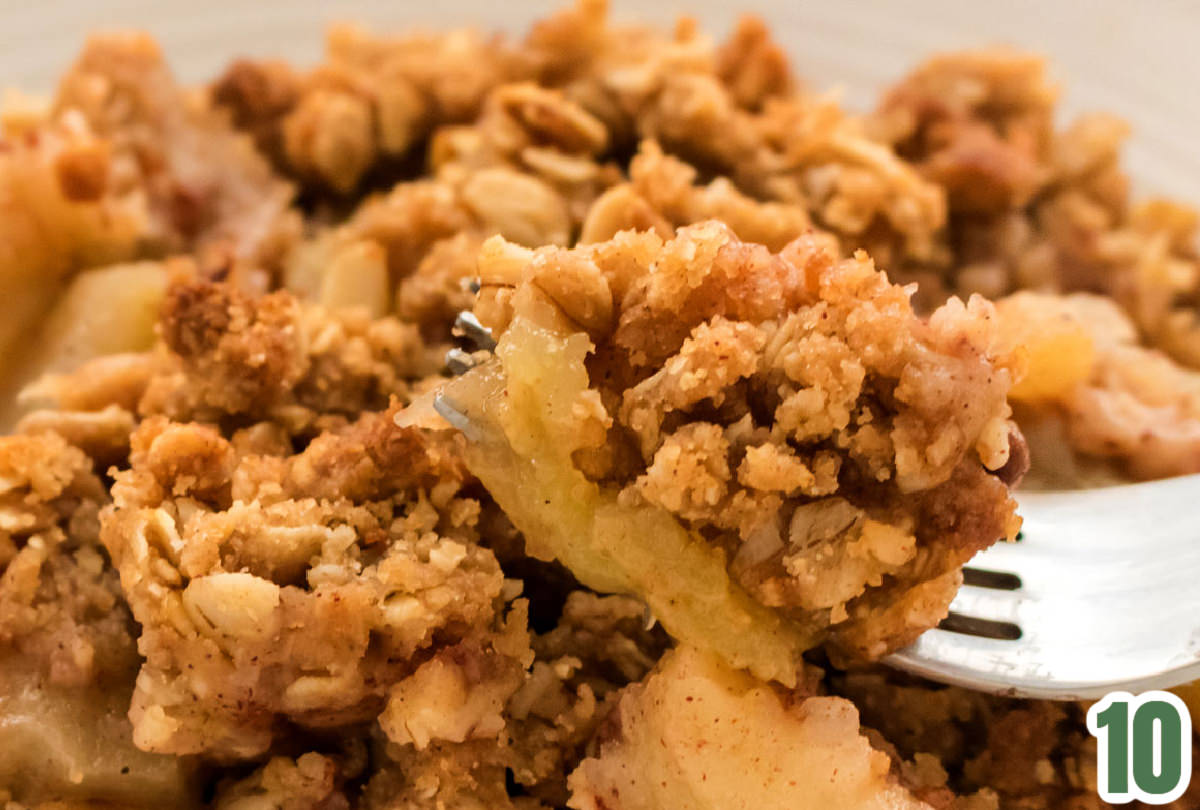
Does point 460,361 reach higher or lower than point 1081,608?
higher

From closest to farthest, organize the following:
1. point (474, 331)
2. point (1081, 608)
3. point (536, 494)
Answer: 1. point (536, 494)
2. point (474, 331)
3. point (1081, 608)

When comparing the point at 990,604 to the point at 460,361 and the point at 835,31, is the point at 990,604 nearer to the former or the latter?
the point at 460,361

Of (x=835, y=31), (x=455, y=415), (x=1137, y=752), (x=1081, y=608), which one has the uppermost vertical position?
(x=455, y=415)

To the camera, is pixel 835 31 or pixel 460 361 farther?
pixel 835 31

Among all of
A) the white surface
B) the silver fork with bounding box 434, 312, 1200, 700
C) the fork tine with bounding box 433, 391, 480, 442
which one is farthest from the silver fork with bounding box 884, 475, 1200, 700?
the white surface

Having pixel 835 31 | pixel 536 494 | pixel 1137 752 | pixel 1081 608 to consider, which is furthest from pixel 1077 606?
pixel 835 31

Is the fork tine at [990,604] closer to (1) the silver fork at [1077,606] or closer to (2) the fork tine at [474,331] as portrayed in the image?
(1) the silver fork at [1077,606]
